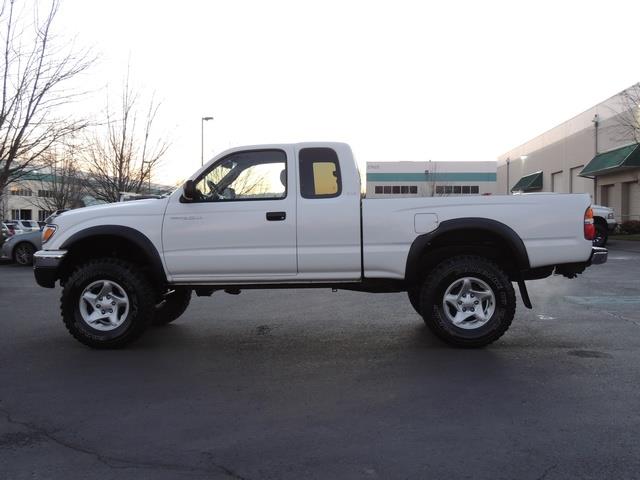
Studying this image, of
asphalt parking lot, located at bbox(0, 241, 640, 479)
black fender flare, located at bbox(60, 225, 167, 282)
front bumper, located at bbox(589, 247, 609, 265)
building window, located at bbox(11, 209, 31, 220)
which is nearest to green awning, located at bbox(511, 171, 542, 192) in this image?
asphalt parking lot, located at bbox(0, 241, 640, 479)

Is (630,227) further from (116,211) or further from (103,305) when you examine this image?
(103,305)

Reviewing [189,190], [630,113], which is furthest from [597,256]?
[630,113]

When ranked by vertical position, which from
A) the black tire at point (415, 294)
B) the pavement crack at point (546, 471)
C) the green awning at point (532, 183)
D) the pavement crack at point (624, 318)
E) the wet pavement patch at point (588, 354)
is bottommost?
the pavement crack at point (624, 318)

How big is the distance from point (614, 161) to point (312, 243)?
2839 cm

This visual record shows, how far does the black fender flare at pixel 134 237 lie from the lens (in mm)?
6008

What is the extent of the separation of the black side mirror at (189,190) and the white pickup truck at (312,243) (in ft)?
0.06

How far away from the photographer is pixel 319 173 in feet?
20.1

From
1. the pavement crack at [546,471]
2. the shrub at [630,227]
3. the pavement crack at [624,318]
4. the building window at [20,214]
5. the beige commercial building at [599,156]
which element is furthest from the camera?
the building window at [20,214]

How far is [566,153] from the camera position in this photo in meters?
40.7

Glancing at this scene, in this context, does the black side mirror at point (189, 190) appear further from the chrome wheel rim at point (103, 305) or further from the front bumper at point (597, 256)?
the front bumper at point (597, 256)

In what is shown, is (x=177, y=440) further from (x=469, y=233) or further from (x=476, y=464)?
(x=469, y=233)

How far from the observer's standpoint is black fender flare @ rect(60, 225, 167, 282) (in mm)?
6008

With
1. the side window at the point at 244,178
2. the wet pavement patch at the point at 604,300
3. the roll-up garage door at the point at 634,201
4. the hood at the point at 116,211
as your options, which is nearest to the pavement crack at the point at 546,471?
the side window at the point at 244,178

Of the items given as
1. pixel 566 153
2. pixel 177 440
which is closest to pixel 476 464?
pixel 177 440
